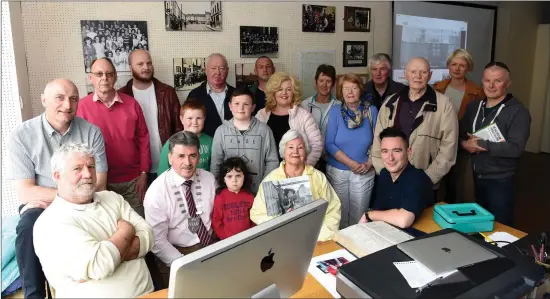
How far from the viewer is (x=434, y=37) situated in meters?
5.42

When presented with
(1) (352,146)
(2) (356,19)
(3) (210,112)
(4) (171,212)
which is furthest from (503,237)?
(2) (356,19)

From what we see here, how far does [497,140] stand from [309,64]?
86.2 inches

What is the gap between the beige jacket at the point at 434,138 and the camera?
9.23ft

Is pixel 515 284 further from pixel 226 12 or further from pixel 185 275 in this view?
pixel 226 12

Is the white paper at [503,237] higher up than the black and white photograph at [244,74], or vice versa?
the black and white photograph at [244,74]

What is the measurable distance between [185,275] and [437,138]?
2.45 m

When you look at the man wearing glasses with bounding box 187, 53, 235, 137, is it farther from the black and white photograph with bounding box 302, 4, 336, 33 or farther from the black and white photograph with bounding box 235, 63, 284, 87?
the black and white photograph with bounding box 302, 4, 336, 33

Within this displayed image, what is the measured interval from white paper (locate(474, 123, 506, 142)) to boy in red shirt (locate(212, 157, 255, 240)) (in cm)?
180

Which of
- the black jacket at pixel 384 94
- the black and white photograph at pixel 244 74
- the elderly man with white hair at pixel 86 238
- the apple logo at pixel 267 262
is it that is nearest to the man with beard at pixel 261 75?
the black and white photograph at pixel 244 74

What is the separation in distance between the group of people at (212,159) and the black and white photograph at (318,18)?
92cm

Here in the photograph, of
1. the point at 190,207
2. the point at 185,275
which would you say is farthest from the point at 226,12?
the point at 185,275

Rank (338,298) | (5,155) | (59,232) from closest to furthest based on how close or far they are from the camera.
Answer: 1. (338,298)
2. (59,232)
3. (5,155)

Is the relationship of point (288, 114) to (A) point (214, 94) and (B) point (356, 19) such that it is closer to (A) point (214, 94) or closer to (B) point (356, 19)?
(A) point (214, 94)

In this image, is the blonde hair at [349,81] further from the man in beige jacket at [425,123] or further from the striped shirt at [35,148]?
the striped shirt at [35,148]
